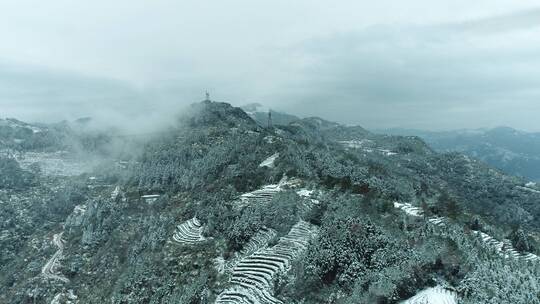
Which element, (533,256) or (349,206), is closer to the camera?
(533,256)

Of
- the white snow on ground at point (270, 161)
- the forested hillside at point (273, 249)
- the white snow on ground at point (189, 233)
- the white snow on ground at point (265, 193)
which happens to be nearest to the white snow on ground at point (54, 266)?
the forested hillside at point (273, 249)

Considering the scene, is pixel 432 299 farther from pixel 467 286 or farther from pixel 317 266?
pixel 317 266

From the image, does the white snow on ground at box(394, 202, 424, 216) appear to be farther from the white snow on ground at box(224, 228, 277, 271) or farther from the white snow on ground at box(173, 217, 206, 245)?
the white snow on ground at box(173, 217, 206, 245)

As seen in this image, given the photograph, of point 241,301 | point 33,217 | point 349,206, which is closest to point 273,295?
point 241,301

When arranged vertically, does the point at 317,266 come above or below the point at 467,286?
below

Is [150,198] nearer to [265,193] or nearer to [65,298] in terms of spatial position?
[65,298]
